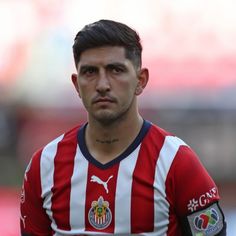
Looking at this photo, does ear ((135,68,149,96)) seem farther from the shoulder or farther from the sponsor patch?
the sponsor patch

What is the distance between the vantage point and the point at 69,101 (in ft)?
34.2

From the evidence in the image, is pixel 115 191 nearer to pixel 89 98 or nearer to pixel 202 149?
pixel 89 98

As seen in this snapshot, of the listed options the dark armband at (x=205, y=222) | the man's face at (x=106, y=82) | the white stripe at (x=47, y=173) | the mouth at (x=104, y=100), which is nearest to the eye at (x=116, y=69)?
the man's face at (x=106, y=82)

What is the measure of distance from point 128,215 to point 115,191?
91mm

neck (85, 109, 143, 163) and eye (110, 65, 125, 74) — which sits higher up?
eye (110, 65, 125, 74)

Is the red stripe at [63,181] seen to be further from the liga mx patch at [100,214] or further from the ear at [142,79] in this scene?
the ear at [142,79]

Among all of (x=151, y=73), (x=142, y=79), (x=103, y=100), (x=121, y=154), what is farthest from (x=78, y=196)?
(x=151, y=73)

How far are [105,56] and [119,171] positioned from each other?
383mm

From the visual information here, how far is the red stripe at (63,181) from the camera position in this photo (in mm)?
2646

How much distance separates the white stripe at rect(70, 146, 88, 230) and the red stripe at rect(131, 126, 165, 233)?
0.17 metres

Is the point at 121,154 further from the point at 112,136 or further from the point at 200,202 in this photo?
the point at 200,202

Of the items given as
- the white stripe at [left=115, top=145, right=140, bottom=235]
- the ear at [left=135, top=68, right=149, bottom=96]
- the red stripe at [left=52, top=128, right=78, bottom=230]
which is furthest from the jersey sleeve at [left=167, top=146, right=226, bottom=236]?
the red stripe at [left=52, top=128, right=78, bottom=230]

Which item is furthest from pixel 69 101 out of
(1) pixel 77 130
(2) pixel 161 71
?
(1) pixel 77 130

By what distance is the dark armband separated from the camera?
102 inches
